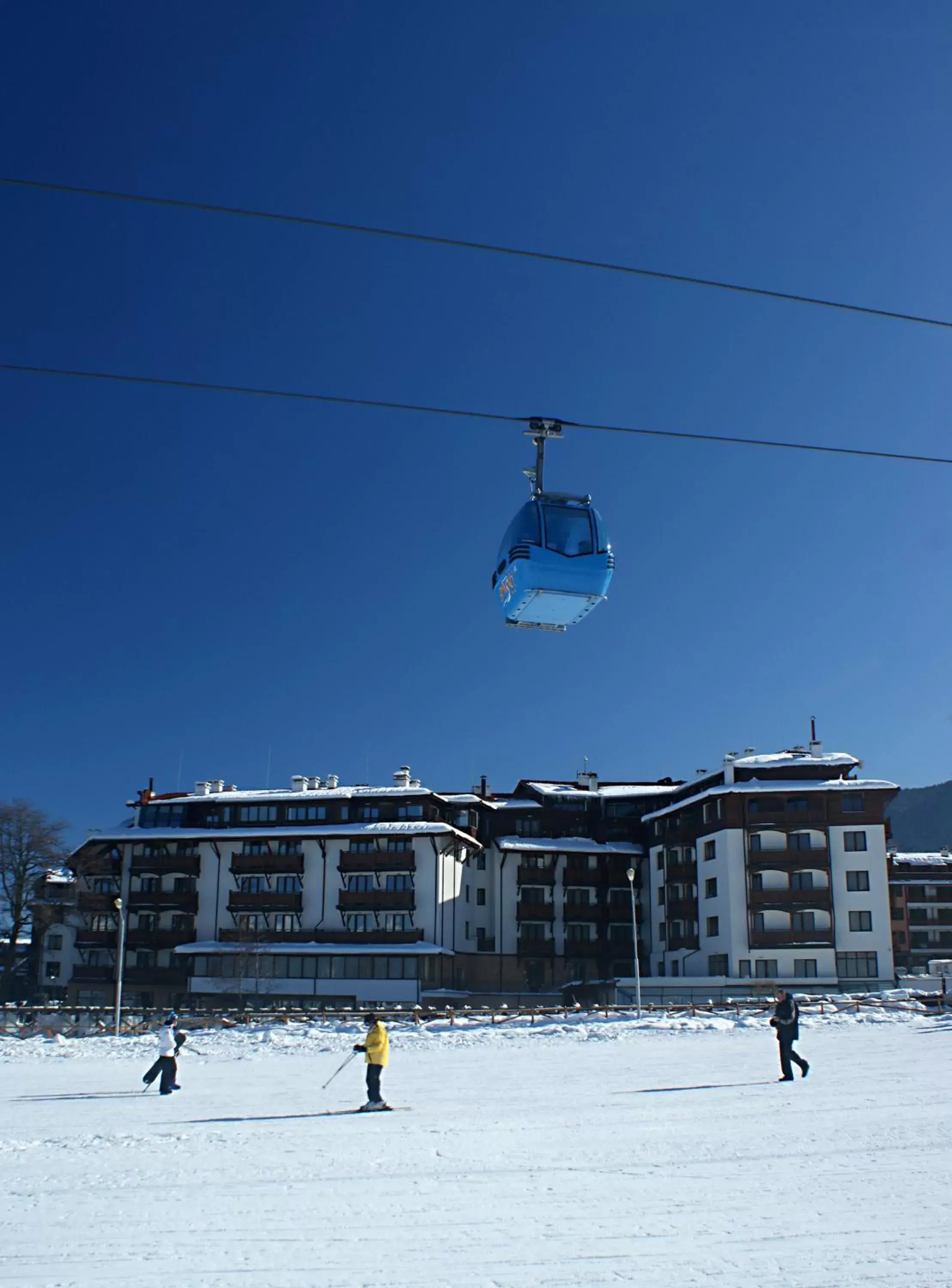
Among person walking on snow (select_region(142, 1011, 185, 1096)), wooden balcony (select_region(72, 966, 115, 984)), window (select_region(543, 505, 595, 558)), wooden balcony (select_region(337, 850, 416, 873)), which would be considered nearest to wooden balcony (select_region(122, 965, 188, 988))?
wooden balcony (select_region(72, 966, 115, 984))

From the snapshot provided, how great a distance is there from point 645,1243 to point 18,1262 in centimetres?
526

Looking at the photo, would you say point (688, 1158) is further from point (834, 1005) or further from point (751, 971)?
point (751, 971)

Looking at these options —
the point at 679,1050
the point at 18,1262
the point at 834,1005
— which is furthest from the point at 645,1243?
the point at 834,1005

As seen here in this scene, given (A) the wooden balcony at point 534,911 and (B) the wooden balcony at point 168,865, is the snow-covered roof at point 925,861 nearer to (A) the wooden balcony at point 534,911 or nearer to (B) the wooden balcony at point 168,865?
(A) the wooden balcony at point 534,911

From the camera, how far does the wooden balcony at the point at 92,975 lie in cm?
7338

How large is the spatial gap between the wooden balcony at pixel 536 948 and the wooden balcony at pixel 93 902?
2678cm

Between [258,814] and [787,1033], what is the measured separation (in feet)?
193

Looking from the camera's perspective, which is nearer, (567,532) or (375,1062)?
(567,532)

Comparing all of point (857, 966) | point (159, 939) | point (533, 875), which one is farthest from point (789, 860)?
point (159, 939)

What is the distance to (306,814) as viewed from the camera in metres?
76.1

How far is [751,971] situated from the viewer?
66250 millimetres

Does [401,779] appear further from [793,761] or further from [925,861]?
[925,861]

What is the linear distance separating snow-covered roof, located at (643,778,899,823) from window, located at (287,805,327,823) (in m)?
25.0

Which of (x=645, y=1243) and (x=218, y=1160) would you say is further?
(x=218, y=1160)
